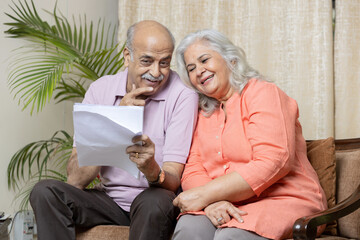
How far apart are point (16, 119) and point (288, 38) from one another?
5.75 feet

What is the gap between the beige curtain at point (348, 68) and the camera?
2.66 meters

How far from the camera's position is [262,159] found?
5.68ft

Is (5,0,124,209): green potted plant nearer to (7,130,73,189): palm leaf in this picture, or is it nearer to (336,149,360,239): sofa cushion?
(7,130,73,189): palm leaf

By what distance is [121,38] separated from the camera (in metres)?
3.21

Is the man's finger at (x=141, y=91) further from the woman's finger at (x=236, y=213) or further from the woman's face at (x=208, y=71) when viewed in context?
the woman's finger at (x=236, y=213)

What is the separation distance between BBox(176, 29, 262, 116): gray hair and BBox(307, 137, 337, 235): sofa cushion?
0.44m

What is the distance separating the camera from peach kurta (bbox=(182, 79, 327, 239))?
1.69 meters

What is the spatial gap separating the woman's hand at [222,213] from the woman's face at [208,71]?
20.1 inches

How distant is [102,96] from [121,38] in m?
1.08

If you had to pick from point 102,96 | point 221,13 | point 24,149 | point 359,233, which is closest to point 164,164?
point 102,96

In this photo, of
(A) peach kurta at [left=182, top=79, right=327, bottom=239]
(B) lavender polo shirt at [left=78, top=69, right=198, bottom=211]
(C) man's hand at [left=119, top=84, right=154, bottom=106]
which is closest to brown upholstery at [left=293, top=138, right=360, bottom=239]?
(A) peach kurta at [left=182, top=79, right=327, bottom=239]

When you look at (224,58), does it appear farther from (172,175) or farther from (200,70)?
(172,175)

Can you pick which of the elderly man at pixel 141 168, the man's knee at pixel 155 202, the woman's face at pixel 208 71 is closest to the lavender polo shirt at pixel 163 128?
the elderly man at pixel 141 168

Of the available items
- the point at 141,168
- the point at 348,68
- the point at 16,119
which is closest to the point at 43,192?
the point at 141,168
